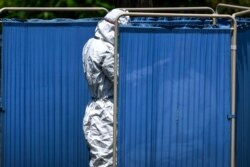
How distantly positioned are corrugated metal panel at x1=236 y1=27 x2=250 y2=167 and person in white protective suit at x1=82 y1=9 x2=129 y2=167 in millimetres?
1012

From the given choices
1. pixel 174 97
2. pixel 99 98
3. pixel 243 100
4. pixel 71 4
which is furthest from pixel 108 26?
pixel 71 4

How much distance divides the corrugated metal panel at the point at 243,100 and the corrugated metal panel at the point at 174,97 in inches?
9.7

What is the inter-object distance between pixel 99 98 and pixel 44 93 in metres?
0.56

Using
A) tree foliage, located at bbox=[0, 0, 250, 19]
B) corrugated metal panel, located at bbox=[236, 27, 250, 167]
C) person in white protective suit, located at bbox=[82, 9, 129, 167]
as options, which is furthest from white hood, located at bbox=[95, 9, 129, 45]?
tree foliage, located at bbox=[0, 0, 250, 19]

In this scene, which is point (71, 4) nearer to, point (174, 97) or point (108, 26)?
point (108, 26)

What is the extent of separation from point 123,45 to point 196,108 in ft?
2.56

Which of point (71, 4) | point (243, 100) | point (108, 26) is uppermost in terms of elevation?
point (71, 4)

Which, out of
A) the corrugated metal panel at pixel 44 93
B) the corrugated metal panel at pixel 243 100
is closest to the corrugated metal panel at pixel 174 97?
the corrugated metal panel at pixel 243 100

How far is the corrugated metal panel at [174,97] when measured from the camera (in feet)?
23.2

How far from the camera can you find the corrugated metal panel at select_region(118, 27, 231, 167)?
23.2ft

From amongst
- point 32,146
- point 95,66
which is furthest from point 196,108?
point 32,146

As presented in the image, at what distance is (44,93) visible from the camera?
784 centimetres

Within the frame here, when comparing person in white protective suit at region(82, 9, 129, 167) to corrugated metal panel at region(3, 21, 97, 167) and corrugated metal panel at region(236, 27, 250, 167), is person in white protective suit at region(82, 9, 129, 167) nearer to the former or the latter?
corrugated metal panel at region(3, 21, 97, 167)

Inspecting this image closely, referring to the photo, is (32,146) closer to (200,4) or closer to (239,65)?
(239,65)
